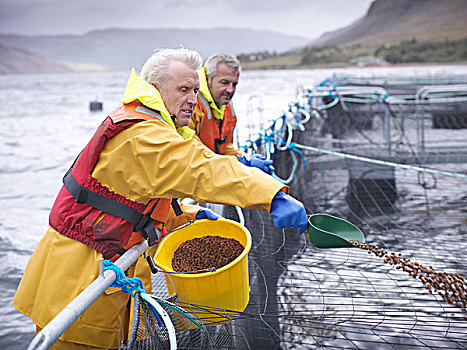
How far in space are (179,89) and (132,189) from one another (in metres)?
Answer: 0.50

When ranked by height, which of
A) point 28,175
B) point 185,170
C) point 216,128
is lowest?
point 28,175

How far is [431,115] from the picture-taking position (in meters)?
8.28

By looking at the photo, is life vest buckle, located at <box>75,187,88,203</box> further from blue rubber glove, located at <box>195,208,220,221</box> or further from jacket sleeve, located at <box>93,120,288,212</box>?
blue rubber glove, located at <box>195,208,220,221</box>

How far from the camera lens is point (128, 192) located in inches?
54.0

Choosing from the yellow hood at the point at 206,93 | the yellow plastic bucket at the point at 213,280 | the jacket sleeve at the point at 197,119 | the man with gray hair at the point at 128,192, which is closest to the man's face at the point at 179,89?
the man with gray hair at the point at 128,192

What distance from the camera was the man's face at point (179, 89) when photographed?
5.09 feet

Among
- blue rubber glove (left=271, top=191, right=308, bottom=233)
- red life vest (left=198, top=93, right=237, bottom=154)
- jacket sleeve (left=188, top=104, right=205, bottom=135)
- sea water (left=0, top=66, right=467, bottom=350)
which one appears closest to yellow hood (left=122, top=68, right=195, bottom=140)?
blue rubber glove (left=271, top=191, right=308, bottom=233)

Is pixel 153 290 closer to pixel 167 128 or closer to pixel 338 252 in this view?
pixel 167 128

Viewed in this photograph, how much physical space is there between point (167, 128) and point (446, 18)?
118547 millimetres

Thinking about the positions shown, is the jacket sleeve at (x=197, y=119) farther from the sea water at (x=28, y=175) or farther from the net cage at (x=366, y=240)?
the sea water at (x=28, y=175)

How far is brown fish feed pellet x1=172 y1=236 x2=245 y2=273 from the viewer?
1.53 m

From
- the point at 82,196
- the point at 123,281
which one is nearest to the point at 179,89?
the point at 82,196

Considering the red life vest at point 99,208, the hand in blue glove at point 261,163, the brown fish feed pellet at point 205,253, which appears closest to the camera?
the red life vest at point 99,208

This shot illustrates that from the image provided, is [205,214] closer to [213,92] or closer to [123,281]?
[123,281]
